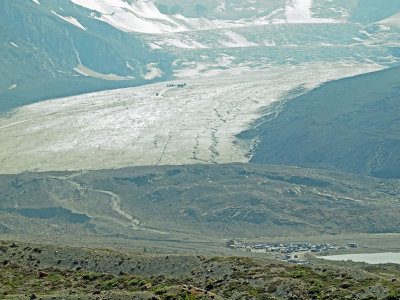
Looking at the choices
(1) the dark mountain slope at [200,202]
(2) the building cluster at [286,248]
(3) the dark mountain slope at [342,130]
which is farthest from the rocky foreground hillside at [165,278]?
(3) the dark mountain slope at [342,130]

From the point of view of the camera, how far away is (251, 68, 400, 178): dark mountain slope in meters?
140

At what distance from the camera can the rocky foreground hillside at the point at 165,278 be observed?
38375 mm

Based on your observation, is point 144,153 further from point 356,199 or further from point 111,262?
point 111,262

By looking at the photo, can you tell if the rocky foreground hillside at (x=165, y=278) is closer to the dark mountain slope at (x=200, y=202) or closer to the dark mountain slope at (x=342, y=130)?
the dark mountain slope at (x=200, y=202)

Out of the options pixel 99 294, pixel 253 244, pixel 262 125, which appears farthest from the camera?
pixel 262 125

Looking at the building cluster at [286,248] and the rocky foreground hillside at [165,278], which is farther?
the building cluster at [286,248]

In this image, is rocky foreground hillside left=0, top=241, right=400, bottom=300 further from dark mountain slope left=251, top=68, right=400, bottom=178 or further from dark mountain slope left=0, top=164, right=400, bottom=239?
dark mountain slope left=251, top=68, right=400, bottom=178

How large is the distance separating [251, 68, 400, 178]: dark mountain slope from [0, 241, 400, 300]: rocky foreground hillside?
3438 inches

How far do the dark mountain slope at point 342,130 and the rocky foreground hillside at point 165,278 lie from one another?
8732cm

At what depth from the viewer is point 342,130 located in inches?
6083

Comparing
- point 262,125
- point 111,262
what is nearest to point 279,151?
point 262,125

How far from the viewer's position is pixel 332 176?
423ft

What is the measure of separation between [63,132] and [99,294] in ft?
458

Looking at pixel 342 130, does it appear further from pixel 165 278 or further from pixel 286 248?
pixel 165 278
